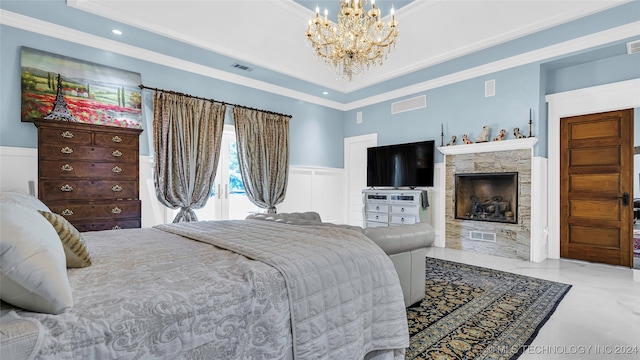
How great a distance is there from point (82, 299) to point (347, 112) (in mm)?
6802

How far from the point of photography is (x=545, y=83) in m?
4.73

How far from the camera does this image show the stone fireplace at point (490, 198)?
4.51m

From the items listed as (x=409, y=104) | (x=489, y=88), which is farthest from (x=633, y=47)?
(x=409, y=104)

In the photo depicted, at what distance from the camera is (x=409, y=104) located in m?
6.05

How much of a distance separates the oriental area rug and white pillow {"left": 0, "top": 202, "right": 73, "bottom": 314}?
1.80 metres

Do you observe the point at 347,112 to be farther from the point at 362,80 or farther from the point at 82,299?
the point at 82,299

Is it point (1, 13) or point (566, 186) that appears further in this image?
point (566, 186)

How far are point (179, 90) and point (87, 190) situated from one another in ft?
6.84

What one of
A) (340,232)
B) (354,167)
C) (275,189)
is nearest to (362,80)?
(354,167)

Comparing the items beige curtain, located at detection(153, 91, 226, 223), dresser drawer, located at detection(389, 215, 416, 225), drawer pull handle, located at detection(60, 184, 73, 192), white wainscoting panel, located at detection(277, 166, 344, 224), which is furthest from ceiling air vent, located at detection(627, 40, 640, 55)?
drawer pull handle, located at detection(60, 184, 73, 192)

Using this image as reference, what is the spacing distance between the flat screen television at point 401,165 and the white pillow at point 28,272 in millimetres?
5352

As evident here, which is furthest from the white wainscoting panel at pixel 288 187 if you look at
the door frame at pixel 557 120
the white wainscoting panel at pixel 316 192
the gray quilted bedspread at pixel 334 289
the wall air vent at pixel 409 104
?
the door frame at pixel 557 120

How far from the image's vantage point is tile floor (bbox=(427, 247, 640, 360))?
6.48 feet

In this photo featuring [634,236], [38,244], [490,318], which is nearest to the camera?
[38,244]
